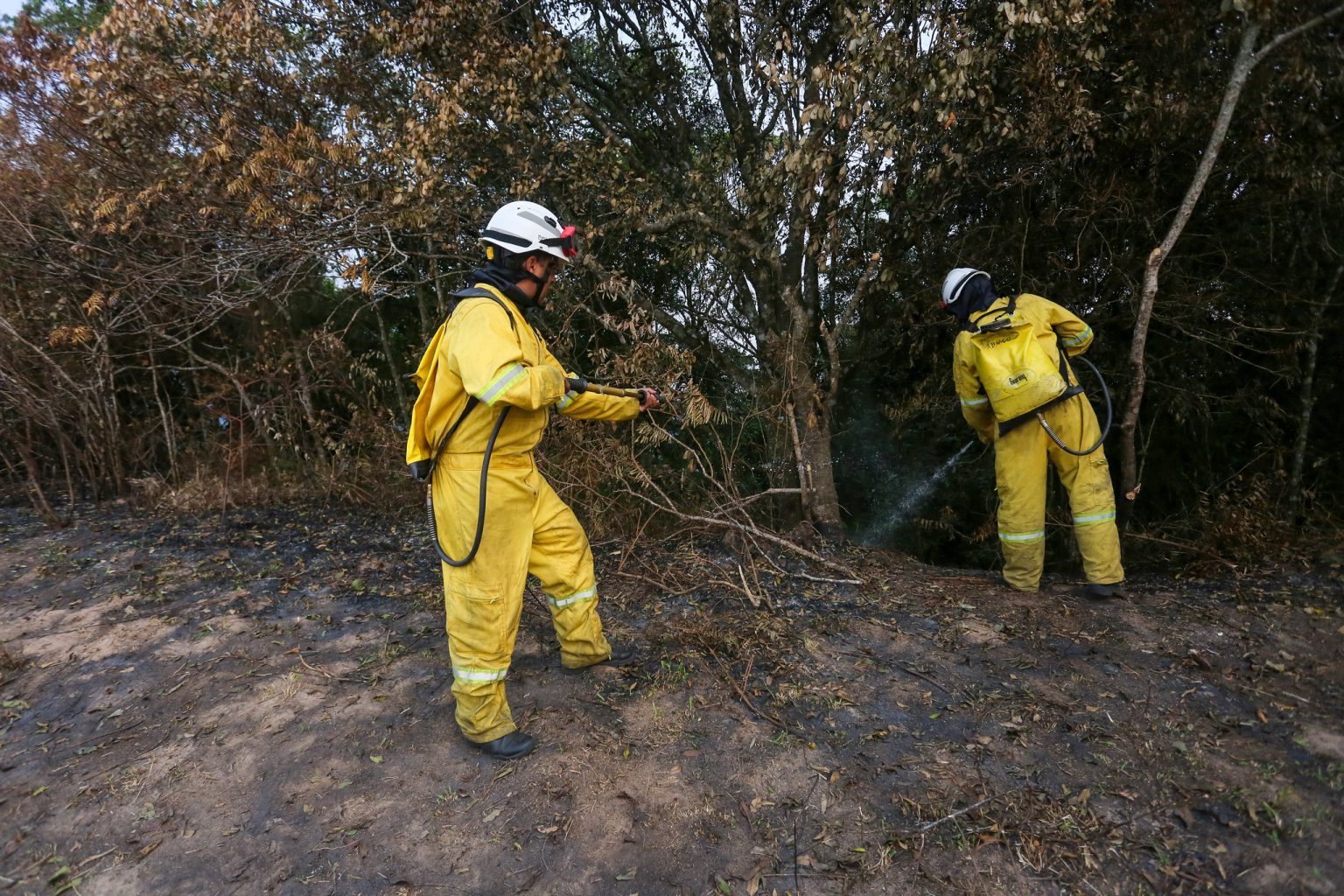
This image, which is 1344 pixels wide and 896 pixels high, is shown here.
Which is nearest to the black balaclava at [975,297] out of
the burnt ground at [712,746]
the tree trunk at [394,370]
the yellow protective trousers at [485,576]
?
the burnt ground at [712,746]

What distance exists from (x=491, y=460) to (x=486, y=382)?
387mm

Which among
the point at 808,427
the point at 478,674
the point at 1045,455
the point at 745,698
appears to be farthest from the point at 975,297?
the point at 478,674

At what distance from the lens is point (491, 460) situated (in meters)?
2.78

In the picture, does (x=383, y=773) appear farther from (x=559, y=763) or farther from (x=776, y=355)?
(x=776, y=355)

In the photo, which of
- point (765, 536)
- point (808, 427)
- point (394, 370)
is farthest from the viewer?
point (394, 370)

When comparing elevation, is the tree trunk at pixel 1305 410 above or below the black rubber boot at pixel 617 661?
above

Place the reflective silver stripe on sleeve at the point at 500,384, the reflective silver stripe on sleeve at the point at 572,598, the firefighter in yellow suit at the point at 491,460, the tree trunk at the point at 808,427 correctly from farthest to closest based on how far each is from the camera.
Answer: the tree trunk at the point at 808,427, the reflective silver stripe on sleeve at the point at 572,598, the firefighter in yellow suit at the point at 491,460, the reflective silver stripe on sleeve at the point at 500,384

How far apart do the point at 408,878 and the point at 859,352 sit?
4927mm

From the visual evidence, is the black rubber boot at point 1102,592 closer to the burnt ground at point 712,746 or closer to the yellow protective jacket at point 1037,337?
the burnt ground at point 712,746

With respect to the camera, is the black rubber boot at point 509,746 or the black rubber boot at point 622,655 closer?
the black rubber boot at point 509,746

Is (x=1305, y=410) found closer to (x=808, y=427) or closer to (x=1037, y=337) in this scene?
(x=1037, y=337)

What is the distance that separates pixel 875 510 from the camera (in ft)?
22.1

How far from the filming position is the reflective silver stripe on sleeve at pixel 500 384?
2.50 m

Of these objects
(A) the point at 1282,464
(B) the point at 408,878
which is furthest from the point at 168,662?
(A) the point at 1282,464
